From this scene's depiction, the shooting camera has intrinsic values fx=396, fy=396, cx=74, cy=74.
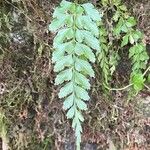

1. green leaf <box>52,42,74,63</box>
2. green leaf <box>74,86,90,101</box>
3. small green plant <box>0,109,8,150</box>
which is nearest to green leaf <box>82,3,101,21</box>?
Result: green leaf <box>52,42,74,63</box>

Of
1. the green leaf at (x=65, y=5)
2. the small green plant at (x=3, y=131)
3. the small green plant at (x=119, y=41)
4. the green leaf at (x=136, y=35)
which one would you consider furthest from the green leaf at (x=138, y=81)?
the small green plant at (x=3, y=131)

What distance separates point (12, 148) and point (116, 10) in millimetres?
678

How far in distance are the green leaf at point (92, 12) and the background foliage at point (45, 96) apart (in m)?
0.14

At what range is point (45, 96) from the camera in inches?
59.7

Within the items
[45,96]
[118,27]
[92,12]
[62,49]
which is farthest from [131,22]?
[45,96]

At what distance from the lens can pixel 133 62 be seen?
144cm

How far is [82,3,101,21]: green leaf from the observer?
1.30m

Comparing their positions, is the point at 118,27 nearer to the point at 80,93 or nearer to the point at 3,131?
the point at 80,93

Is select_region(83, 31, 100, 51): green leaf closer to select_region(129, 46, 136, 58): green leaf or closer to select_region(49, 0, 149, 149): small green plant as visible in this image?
select_region(49, 0, 149, 149): small green plant

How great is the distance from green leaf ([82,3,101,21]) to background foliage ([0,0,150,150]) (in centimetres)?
14

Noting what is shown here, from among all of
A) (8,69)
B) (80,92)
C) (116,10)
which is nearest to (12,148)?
(8,69)

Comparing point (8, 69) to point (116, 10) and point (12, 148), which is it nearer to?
point (12, 148)

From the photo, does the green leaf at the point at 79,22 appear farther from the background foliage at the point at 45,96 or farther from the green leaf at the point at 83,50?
the background foliage at the point at 45,96

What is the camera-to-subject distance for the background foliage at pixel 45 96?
146 centimetres
